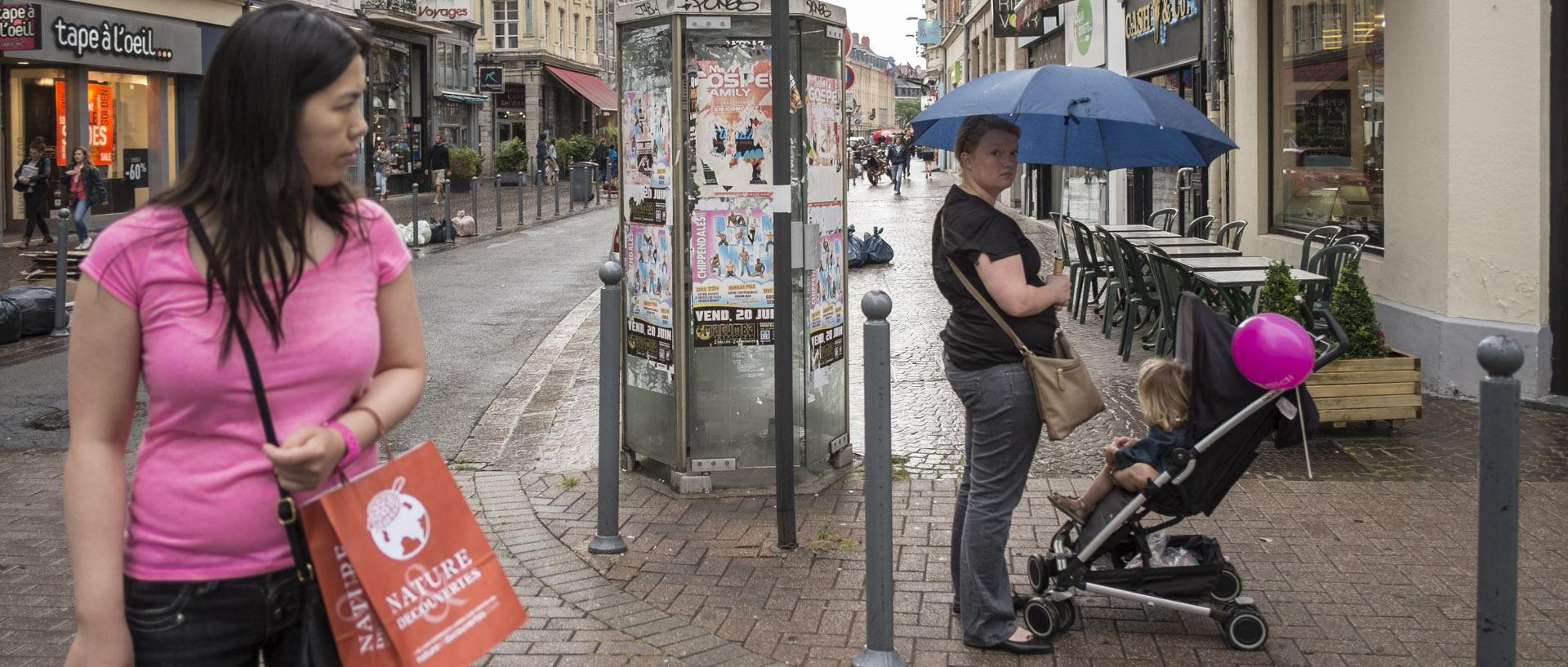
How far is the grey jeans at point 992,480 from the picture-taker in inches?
174

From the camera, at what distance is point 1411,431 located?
24.9ft

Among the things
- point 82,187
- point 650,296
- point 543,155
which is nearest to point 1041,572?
point 650,296

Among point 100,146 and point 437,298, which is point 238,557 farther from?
point 100,146

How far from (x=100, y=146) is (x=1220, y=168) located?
65.2ft

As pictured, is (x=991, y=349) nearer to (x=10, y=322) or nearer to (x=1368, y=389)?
(x=1368, y=389)

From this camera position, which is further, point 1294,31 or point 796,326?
point 1294,31

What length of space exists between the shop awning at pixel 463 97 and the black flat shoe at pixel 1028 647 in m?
41.7

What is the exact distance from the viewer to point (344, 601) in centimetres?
216

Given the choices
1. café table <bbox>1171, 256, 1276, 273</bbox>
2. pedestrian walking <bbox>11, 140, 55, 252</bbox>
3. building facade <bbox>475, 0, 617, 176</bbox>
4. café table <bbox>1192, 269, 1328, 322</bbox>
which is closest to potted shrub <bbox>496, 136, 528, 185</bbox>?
building facade <bbox>475, 0, 617, 176</bbox>

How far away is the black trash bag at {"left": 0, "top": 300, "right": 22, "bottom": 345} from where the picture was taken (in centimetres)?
1124

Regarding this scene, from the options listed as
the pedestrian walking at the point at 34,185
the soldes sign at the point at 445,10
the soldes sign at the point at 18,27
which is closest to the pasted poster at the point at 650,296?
the pedestrian walking at the point at 34,185

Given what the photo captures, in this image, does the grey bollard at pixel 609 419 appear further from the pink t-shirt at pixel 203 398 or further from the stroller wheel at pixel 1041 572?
the pink t-shirt at pixel 203 398

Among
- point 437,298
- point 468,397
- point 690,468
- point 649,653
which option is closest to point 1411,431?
point 690,468

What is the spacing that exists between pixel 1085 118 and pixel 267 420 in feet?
11.9
